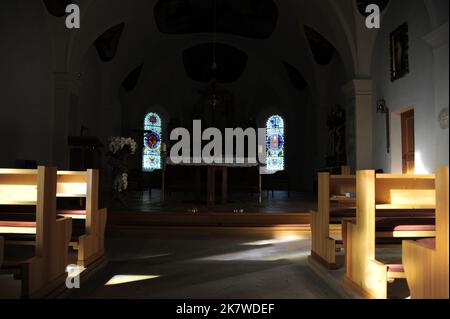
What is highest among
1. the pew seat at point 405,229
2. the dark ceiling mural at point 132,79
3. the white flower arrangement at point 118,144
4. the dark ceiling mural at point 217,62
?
the dark ceiling mural at point 217,62

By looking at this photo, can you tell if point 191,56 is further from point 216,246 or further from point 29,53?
point 216,246

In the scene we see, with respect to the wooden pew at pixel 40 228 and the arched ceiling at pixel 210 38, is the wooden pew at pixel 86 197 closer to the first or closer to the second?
the wooden pew at pixel 40 228

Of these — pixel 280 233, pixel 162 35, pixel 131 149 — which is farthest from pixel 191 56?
pixel 280 233

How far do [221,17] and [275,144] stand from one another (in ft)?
19.0

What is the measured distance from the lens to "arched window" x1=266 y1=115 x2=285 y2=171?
1741 centimetres

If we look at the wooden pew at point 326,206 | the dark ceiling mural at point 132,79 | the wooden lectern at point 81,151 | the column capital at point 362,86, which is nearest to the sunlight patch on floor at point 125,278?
the wooden pew at point 326,206

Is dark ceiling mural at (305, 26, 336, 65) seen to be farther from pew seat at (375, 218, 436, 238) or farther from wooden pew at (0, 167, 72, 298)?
wooden pew at (0, 167, 72, 298)

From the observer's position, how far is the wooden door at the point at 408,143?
859 cm

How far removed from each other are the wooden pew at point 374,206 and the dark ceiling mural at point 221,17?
10.5 meters

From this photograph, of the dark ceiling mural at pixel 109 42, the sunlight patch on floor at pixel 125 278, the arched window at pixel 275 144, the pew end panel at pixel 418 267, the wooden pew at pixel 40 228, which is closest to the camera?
the pew end panel at pixel 418 267

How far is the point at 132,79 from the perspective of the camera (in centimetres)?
1569

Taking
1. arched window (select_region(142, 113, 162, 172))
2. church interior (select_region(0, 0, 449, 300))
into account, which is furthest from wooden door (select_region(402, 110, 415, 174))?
arched window (select_region(142, 113, 162, 172))

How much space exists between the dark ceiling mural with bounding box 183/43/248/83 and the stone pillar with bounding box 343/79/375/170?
7489 millimetres
